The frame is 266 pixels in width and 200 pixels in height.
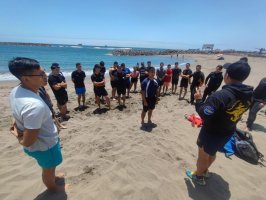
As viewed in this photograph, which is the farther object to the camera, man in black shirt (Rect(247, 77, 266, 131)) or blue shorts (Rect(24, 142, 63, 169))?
man in black shirt (Rect(247, 77, 266, 131))

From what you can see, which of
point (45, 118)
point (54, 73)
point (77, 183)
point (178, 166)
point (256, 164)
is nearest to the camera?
point (45, 118)

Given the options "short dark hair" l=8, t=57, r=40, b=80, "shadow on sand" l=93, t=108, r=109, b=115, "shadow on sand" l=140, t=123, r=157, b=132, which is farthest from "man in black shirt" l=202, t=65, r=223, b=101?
"short dark hair" l=8, t=57, r=40, b=80

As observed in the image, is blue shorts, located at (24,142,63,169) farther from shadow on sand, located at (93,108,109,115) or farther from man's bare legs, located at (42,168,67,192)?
shadow on sand, located at (93,108,109,115)

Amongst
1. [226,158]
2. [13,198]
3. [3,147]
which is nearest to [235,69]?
[226,158]

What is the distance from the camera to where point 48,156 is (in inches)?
93.7

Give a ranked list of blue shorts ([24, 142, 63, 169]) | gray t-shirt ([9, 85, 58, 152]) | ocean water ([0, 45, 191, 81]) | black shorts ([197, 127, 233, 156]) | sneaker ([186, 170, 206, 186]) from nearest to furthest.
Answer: gray t-shirt ([9, 85, 58, 152]) → blue shorts ([24, 142, 63, 169]) → black shorts ([197, 127, 233, 156]) → sneaker ([186, 170, 206, 186]) → ocean water ([0, 45, 191, 81])

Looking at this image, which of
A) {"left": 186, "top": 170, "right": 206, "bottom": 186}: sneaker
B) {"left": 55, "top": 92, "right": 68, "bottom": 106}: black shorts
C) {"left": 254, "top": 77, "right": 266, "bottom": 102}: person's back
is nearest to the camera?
{"left": 186, "top": 170, "right": 206, "bottom": 186}: sneaker

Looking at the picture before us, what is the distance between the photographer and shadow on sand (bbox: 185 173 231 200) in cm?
296

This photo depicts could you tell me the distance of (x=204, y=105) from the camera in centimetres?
257

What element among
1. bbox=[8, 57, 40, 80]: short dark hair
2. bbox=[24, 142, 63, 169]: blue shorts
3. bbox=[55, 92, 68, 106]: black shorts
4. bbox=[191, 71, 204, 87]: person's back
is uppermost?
bbox=[8, 57, 40, 80]: short dark hair

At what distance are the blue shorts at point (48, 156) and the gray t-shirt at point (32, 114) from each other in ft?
0.30

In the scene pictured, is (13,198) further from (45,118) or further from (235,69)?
(235,69)

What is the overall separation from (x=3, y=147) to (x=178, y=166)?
12.9ft

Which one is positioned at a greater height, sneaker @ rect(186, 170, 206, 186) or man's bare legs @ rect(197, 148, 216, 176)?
man's bare legs @ rect(197, 148, 216, 176)
